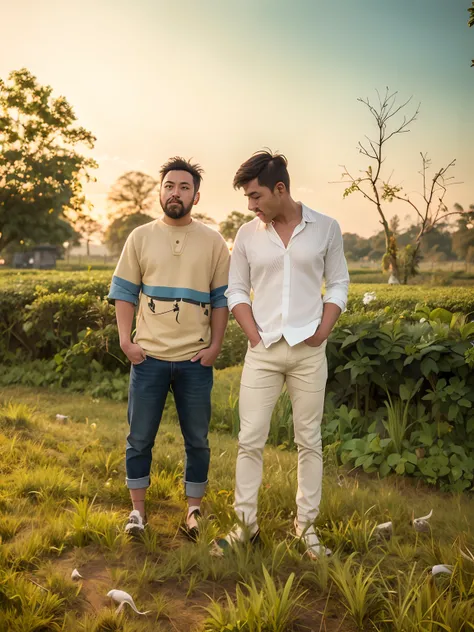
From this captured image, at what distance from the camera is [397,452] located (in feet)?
14.8

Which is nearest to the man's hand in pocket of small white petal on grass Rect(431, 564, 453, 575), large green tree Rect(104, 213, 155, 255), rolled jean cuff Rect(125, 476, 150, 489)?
rolled jean cuff Rect(125, 476, 150, 489)

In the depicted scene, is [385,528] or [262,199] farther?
[385,528]

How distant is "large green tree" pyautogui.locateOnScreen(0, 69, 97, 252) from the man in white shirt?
28.2 m

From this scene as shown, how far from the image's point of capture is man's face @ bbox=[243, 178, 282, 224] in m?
2.94

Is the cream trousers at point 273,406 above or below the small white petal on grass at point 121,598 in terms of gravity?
above

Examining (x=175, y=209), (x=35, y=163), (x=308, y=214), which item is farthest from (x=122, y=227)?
(x=308, y=214)

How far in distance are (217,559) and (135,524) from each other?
1.77 ft

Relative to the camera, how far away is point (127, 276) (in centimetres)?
329

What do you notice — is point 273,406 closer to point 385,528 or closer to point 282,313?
point 282,313

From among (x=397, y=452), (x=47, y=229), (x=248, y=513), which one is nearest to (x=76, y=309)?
(x=397, y=452)

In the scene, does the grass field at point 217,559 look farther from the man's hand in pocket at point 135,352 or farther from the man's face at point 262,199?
the man's face at point 262,199

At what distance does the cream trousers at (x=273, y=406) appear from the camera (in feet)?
9.89

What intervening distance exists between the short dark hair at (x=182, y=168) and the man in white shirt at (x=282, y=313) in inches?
14.4

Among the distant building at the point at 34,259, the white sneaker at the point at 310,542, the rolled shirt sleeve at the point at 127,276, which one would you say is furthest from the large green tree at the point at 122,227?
the white sneaker at the point at 310,542
